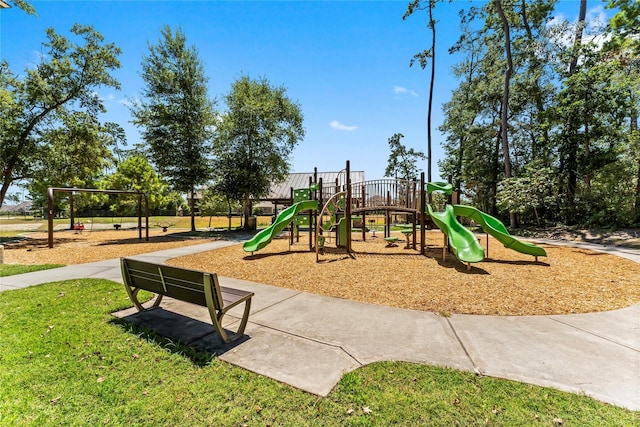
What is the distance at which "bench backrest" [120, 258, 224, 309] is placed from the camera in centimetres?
330

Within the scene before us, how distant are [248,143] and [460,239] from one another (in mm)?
16817

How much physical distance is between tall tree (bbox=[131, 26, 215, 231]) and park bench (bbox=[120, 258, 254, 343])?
→ 16229 mm

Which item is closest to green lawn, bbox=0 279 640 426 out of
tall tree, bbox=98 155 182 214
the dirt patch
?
the dirt patch

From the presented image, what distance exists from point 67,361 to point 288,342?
2.44m

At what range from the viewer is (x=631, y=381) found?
8.93 feet

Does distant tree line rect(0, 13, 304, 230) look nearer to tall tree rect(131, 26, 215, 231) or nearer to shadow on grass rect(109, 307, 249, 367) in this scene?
tall tree rect(131, 26, 215, 231)

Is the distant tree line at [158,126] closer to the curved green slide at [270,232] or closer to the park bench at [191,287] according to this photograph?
the curved green slide at [270,232]

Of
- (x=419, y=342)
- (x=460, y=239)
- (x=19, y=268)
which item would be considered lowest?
(x=419, y=342)

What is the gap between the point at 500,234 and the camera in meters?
8.98

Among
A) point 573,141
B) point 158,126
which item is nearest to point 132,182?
point 158,126

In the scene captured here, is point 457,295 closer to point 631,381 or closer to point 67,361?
point 631,381

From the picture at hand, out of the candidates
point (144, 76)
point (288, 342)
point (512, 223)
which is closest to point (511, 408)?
point (288, 342)

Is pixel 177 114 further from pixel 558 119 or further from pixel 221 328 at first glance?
pixel 558 119

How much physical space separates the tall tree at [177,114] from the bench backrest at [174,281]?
16141mm
